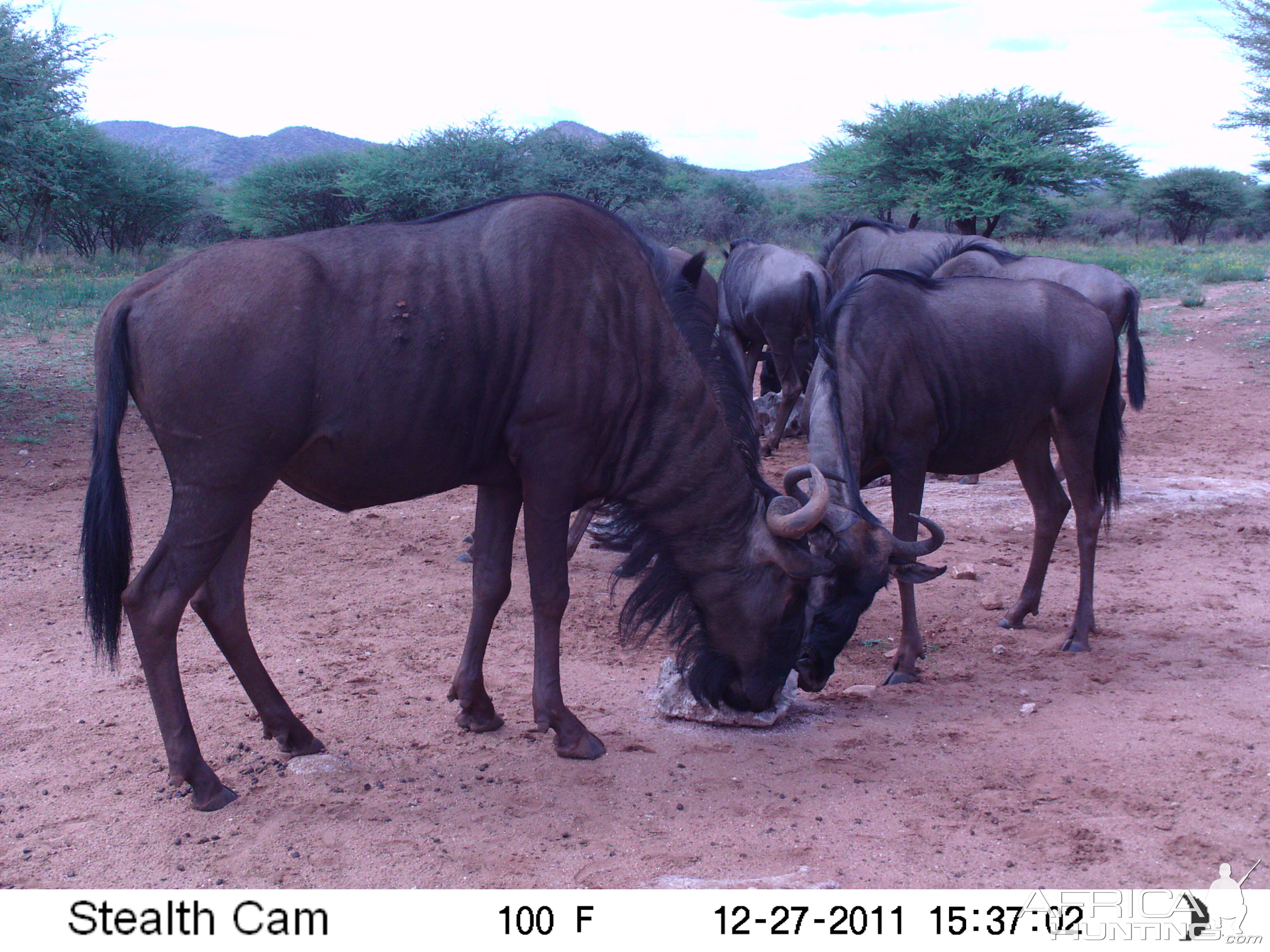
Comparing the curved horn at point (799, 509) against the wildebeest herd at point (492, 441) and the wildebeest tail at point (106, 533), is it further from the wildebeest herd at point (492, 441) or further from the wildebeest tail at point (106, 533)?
the wildebeest tail at point (106, 533)

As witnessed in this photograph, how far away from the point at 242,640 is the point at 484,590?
91 cm

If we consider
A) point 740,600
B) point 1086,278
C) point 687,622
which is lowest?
point 687,622

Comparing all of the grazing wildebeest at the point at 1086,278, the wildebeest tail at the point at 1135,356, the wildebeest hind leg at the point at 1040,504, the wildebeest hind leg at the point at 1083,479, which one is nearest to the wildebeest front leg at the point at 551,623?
the wildebeest hind leg at the point at 1040,504

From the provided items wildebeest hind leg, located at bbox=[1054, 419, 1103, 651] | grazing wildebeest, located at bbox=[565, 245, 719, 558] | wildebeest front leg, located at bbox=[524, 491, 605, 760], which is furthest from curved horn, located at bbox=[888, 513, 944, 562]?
wildebeest hind leg, located at bbox=[1054, 419, 1103, 651]

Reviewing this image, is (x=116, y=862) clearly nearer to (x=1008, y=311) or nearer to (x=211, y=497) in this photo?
(x=211, y=497)

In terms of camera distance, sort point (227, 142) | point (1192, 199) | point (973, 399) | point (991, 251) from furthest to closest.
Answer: point (227, 142), point (1192, 199), point (991, 251), point (973, 399)

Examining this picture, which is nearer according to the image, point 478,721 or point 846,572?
point 846,572

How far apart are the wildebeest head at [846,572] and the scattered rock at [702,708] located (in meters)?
0.24

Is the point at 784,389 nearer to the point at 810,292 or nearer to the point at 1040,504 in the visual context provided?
the point at 810,292

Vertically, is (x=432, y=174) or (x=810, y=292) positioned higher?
(x=432, y=174)

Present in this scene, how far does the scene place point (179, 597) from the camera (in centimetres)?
317

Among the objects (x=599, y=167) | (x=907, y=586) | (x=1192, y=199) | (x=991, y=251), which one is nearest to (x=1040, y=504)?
(x=907, y=586)

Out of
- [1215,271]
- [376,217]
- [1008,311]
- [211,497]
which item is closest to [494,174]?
[376,217]

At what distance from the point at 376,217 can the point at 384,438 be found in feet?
82.2
